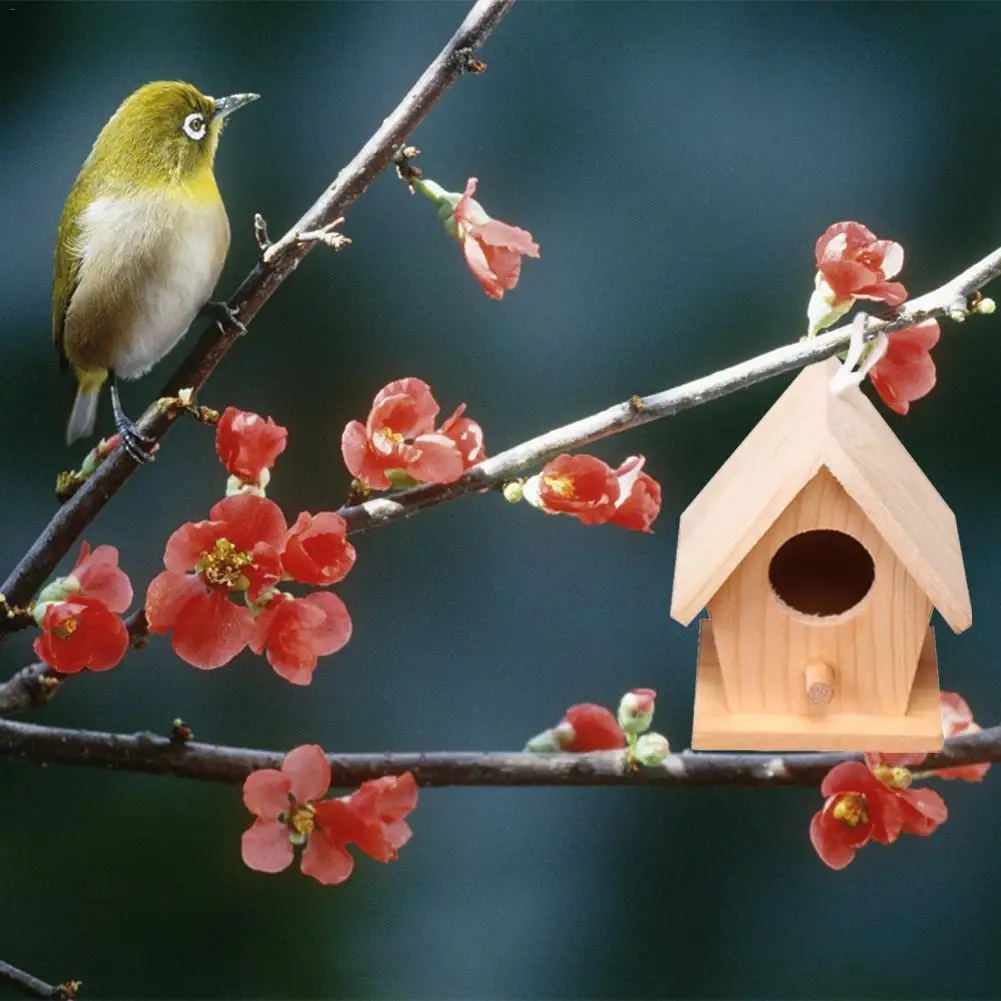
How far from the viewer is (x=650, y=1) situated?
129cm

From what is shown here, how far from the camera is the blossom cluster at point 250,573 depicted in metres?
0.76

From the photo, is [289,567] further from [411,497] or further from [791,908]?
[791,908]

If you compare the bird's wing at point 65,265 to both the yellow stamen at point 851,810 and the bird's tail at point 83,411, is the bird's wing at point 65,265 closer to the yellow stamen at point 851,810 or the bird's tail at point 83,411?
the bird's tail at point 83,411

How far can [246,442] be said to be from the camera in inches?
30.9

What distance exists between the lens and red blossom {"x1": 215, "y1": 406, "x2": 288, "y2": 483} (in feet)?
2.56

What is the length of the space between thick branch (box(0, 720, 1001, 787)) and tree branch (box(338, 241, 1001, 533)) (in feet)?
0.68

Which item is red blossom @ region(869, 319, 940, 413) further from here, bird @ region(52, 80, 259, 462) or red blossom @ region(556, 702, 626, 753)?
bird @ region(52, 80, 259, 462)

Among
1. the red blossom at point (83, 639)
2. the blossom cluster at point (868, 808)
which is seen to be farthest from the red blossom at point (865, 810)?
the red blossom at point (83, 639)

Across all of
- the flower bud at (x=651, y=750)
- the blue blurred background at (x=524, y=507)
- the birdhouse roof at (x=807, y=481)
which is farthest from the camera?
the blue blurred background at (x=524, y=507)

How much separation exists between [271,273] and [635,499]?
0.82 feet

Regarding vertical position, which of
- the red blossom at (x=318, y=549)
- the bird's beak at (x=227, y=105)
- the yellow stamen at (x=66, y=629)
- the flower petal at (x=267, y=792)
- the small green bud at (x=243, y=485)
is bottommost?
the yellow stamen at (x=66, y=629)

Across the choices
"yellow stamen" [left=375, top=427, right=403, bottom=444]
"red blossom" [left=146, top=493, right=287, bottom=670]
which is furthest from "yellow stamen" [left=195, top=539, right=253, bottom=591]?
"yellow stamen" [left=375, top=427, right=403, bottom=444]

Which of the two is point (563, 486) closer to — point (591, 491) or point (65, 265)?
point (591, 491)

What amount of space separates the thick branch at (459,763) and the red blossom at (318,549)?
0.22 metres
